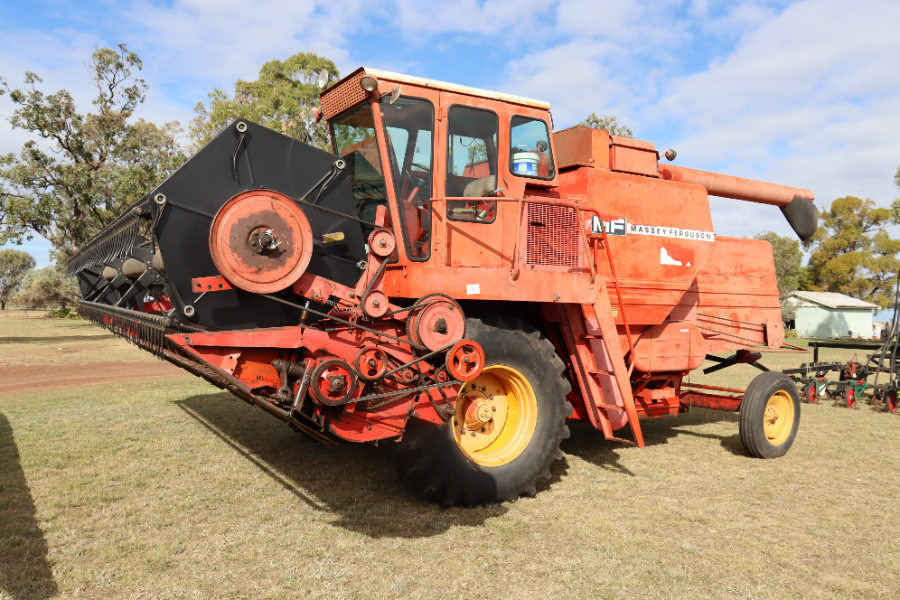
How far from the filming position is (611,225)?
607 centimetres

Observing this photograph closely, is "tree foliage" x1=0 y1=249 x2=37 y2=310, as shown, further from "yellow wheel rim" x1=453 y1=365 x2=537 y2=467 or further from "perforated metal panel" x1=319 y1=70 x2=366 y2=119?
"yellow wheel rim" x1=453 y1=365 x2=537 y2=467

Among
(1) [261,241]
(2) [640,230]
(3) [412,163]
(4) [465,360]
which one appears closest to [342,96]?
(3) [412,163]

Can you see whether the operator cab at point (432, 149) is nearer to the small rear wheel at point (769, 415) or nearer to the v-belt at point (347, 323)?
the v-belt at point (347, 323)

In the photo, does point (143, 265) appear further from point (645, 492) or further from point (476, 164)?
point (645, 492)

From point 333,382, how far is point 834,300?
148ft

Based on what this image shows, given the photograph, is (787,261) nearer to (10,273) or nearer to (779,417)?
(779,417)

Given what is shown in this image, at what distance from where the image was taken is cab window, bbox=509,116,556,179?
538 cm

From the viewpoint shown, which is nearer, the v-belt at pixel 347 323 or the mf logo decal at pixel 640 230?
the v-belt at pixel 347 323

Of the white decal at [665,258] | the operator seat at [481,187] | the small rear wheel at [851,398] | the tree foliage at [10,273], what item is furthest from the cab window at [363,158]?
the tree foliage at [10,273]

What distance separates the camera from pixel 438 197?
4.94 metres

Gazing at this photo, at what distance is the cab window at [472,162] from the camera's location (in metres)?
5.07

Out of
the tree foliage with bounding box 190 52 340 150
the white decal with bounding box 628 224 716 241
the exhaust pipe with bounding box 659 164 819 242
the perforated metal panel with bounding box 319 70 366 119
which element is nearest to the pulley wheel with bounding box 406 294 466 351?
the perforated metal panel with bounding box 319 70 366 119

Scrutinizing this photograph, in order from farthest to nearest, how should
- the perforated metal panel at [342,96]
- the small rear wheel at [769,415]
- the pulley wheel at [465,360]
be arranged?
the small rear wheel at [769,415] → the perforated metal panel at [342,96] → the pulley wheel at [465,360]

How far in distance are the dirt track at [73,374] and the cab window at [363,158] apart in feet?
30.7
